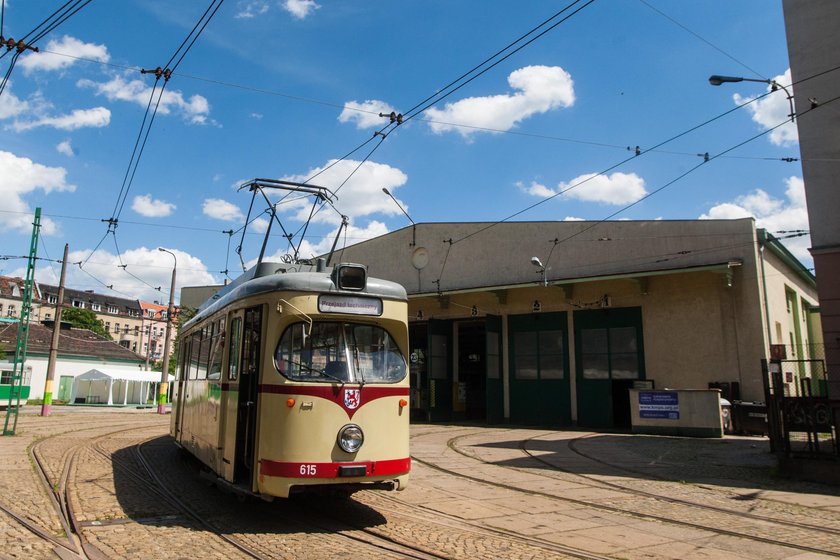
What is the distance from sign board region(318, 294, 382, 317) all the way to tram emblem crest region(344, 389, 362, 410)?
0.89m

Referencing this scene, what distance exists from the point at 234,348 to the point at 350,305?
167cm

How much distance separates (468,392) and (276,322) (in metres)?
22.9

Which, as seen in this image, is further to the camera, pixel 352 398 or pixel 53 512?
pixel 53 512

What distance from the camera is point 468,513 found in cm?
789

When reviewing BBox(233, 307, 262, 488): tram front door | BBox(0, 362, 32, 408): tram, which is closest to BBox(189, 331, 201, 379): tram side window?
BBox(233, 307, 262, 488): tram front door

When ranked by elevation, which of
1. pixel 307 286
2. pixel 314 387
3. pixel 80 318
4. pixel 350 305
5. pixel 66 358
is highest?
pixel 80 318

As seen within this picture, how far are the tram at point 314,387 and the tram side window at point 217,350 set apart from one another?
0.99ft

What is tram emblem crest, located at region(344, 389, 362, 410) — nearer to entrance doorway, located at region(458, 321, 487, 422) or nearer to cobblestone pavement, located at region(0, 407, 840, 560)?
cobblestone pavement, located at region(0, 407, 840, 560)

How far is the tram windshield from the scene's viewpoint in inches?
270

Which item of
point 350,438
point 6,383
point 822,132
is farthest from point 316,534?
point 6,383

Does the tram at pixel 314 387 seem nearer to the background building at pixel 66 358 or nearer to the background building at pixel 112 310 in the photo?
the background building at pixel 66 358

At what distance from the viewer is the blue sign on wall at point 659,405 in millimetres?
18766

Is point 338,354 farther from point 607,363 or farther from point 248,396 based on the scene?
point 607,363

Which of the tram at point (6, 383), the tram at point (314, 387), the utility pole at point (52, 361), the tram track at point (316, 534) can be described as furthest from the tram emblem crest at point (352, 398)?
the tram at point (6, 383)
